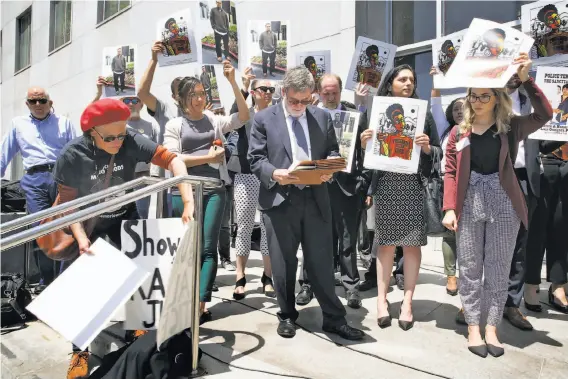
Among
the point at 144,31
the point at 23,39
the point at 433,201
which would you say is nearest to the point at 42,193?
the point at 433,201

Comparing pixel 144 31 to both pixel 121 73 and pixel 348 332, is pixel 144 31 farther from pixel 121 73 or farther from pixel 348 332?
pixel 348 332

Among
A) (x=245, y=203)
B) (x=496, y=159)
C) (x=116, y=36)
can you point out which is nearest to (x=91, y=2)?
(x=116, y=36)

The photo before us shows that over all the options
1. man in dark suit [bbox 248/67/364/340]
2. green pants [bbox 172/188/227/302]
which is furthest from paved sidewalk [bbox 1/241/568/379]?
green pants [bbox 172/188/227/302]

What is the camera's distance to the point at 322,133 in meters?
3.29

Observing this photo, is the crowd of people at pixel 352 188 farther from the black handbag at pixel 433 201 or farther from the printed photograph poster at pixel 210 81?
the printed photograph poster at pixel 210 81

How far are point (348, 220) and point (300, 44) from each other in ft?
15.1

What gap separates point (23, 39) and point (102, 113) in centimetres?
1948

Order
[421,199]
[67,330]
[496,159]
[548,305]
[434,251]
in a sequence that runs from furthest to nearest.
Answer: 1. [434,251]
2. [548,305]
3. [421,199]
4. [496,159]
5. [67,330]

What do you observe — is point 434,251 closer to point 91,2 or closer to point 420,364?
point 420,364

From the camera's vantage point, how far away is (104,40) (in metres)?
12.6

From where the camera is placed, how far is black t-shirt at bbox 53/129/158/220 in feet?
8.98

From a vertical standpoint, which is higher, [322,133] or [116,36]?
[116,36]

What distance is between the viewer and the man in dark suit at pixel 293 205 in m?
3.18

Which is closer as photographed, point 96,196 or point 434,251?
point 96,196
